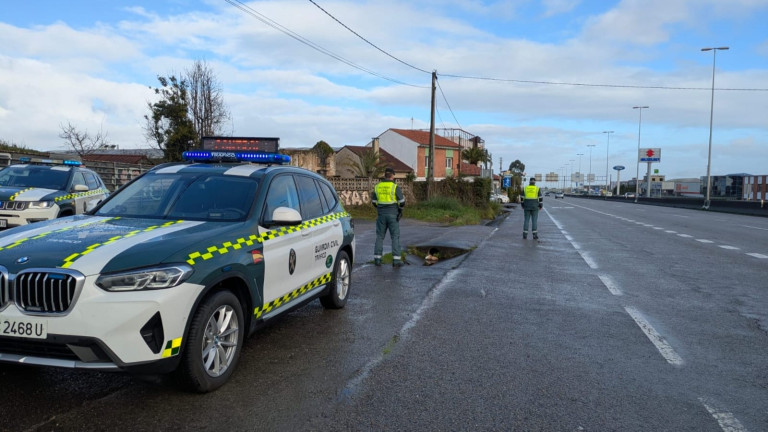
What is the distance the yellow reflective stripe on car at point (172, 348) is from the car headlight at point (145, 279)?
14.0 inches

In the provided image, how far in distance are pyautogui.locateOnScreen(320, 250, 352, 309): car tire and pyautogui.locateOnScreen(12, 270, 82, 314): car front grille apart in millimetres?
3207

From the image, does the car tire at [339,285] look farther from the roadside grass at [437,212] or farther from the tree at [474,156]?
the tree at [474,156]

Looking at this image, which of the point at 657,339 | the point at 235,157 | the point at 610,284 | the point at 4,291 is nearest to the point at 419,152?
the point at 610,284

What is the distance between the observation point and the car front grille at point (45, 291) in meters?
3.33

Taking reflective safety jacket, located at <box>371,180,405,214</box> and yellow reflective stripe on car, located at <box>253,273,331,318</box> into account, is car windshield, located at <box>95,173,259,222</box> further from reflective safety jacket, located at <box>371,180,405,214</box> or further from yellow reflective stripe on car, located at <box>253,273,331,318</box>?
reflective safety jacket, located at <box>371,180,405,214</box>

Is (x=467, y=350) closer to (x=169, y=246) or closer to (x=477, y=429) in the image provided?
(x=477, y=429)

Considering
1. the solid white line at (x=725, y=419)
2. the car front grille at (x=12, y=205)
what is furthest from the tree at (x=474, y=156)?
the solid white line at (x=725, y=419)

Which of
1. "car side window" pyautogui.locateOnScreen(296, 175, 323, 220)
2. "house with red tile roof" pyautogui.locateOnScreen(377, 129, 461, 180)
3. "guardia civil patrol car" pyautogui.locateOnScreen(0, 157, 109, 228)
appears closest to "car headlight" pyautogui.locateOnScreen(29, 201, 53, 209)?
"guardia civil patrol car" pyautogui.locateOnScreen(0, 157, 109, 228)

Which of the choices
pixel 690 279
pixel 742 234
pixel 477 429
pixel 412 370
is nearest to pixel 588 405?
pixel 477 429

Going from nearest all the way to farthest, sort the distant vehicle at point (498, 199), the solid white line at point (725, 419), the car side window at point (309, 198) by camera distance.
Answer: the solid white line at point (725, 419)
the car side window at point (309, 198)
the distant vehicle at point (498, 199)

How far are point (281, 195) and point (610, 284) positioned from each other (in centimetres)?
569

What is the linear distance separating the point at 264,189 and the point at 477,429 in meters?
2.76

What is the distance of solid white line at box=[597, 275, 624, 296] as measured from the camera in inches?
317

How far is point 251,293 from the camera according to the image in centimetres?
435
